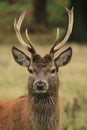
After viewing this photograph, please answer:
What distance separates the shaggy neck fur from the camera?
370 inches

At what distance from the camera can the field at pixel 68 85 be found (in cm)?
1254

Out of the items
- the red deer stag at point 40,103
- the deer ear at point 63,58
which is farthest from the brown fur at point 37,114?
the deer ear at point 63,58

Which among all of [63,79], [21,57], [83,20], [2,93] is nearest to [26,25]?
[83,20]

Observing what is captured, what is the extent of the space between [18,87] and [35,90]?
7.62 meters

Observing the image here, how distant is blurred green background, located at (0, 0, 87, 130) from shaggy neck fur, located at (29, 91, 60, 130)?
5.20 feet

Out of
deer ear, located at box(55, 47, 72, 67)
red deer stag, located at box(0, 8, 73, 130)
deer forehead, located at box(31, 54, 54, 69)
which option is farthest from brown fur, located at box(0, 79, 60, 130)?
deer ear, located at box(55, 47, 72, 67)

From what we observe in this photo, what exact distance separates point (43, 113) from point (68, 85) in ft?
26.1

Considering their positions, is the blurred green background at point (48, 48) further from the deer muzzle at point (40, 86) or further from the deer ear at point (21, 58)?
the deer muzzle at point (40, 86)

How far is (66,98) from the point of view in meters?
14.8

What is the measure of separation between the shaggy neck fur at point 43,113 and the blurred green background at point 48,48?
1.59m

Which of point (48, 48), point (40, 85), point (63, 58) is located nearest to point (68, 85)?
point (63, 58)

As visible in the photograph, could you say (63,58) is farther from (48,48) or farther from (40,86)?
(48,48)

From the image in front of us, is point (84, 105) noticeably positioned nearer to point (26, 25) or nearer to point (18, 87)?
point (18, 87)

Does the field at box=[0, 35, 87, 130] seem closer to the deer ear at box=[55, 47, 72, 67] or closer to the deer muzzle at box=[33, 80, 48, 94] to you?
the deer ear at box=[55, 47, 72, 67]
